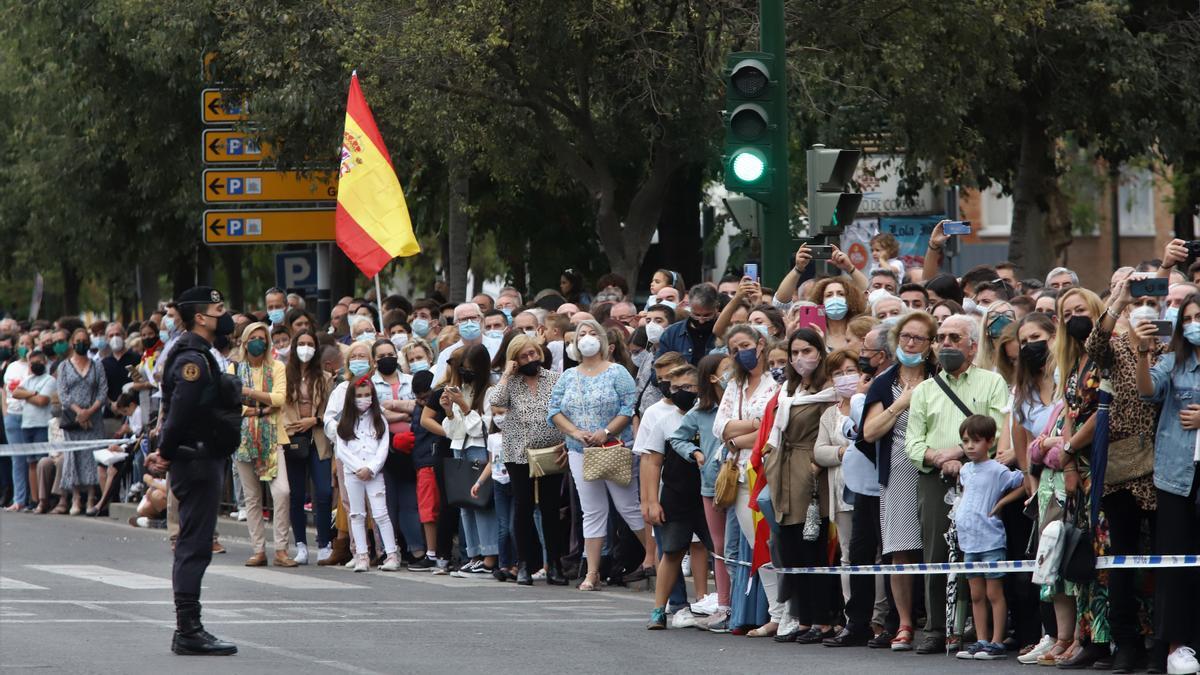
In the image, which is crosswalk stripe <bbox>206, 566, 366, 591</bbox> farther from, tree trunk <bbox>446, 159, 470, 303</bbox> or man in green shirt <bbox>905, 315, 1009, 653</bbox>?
tree trunk <bbox>446, 159, 470, 303</bbox>

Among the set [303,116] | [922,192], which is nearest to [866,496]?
[303,116]

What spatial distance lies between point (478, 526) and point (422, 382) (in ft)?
4.26

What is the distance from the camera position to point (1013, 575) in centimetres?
1152

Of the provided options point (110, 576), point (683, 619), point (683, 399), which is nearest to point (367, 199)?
point (110, 576)

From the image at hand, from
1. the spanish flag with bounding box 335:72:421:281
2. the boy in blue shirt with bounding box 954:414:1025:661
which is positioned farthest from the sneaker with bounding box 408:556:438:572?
the boy in blue shirt with bounding box 954:414:1025:661

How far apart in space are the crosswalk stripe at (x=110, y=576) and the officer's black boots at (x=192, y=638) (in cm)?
435

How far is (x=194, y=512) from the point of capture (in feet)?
38.5

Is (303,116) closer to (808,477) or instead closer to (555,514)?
(555,514)

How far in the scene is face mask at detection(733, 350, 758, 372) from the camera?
1295 centimetres

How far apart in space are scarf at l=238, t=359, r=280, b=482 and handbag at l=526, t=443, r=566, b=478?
118 inches

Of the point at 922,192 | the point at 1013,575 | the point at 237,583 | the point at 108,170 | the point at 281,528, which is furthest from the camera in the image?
the point at 108,170

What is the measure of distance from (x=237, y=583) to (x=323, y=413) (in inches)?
92.8

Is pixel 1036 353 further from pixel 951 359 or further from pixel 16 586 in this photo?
pixel 16 586

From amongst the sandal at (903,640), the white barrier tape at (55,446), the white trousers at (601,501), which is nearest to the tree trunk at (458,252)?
the white barrier tape at (55,446)
